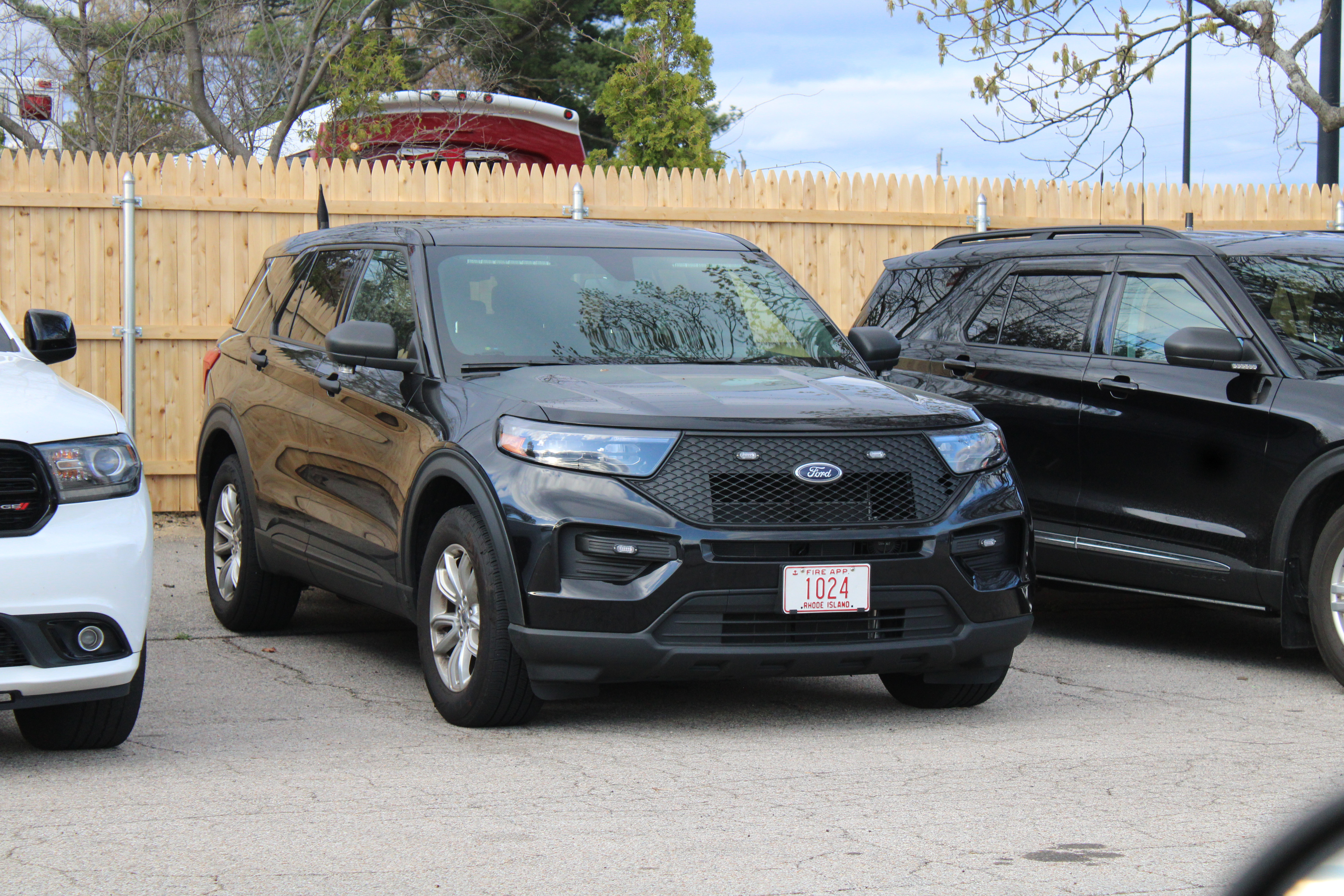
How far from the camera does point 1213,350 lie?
671 centimetres

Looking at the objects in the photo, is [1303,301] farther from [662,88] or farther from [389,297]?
[662,88]

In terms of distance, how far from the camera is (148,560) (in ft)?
16.5

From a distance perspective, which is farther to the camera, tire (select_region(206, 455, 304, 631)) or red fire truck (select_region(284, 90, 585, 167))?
red fire truck (select_region(284, 90, 585, 167))

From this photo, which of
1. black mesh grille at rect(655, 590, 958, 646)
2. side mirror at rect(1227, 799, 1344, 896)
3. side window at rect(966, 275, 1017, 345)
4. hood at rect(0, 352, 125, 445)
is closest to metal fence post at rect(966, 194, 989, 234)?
side window at rect(966, 275, 1017, 345)

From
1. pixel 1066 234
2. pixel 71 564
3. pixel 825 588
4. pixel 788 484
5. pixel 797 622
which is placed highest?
pixel 1066 234

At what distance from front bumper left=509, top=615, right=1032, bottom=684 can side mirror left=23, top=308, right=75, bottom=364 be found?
220cm

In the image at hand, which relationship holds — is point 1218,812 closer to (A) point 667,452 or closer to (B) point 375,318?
(A) point 667,452

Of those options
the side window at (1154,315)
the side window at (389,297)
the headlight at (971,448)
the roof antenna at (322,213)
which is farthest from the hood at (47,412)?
the side window at (1154,315)

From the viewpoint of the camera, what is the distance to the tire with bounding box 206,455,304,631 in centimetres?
760

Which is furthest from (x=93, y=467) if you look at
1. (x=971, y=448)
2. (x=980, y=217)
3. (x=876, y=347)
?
(x=980, y=217)

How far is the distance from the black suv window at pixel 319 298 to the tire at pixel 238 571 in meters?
0.78

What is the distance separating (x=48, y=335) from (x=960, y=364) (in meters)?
4.43

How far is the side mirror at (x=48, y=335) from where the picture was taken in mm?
6016

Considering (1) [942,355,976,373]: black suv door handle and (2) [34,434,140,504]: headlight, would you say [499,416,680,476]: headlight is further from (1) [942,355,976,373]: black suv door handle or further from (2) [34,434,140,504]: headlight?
(1) [942,355,976,373]: black suv door handle
